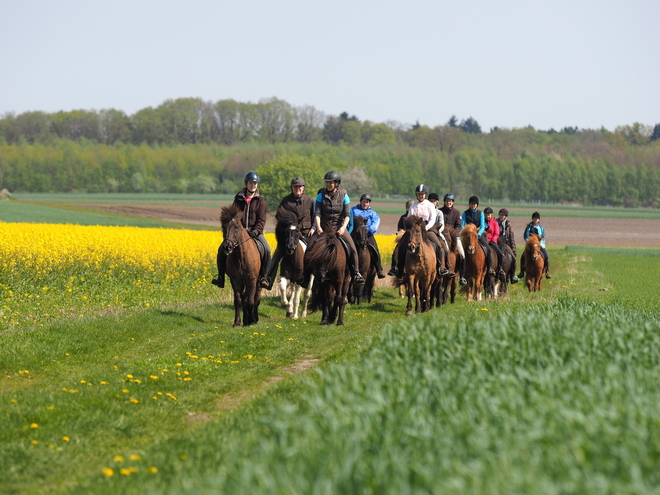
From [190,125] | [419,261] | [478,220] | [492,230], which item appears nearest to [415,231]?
[419,261]

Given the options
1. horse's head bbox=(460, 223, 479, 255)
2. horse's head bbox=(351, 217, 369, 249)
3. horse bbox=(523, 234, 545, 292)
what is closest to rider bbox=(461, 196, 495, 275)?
horse's head bbox=(460, 223, 479, 255)

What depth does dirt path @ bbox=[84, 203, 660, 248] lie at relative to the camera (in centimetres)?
6950

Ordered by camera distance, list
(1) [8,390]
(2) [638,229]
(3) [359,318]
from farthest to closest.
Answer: (2) [638,229]
(3) [359,318]
(1) [8,390]

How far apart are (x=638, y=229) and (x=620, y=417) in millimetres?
84363

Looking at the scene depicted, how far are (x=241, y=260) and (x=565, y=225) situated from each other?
252ft

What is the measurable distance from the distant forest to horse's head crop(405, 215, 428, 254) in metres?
93.2

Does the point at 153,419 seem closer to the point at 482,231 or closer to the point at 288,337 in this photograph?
the point at 288,337

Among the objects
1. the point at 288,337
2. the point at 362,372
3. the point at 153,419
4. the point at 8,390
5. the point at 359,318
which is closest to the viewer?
the point at 362,372

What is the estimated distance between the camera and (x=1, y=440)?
6.85 m

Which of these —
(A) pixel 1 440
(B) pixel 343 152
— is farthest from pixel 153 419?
(B) pixel 343 152

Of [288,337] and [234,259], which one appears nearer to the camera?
[288,337]

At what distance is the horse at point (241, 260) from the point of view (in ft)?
47.5

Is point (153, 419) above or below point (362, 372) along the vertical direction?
below

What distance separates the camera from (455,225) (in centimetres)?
2017
